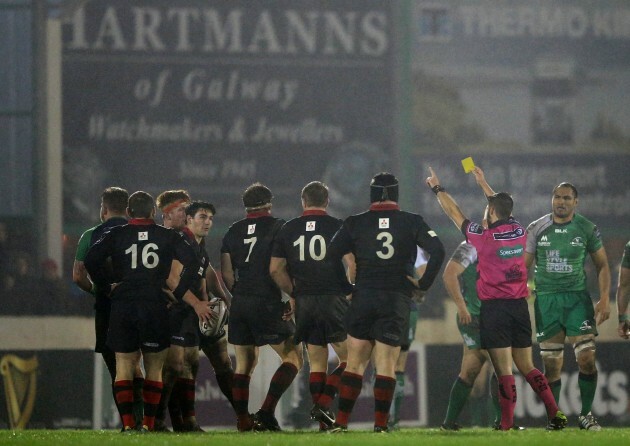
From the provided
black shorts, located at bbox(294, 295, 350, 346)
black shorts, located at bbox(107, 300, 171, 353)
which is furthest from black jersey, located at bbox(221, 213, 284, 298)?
black shorts, located at bbox(107, 300, 171, 353)

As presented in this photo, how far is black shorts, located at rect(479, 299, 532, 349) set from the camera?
39.1ft

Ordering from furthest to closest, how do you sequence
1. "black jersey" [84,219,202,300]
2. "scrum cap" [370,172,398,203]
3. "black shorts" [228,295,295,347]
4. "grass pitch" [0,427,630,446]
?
"black shorts" [228,295,295,347]
"black jersey" [84,219,202,300]
"scrum cap" [370,172,398,203]
"grass pitch" [0,427,630,446]

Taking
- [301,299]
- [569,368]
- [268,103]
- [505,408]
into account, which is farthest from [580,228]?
[268,103]

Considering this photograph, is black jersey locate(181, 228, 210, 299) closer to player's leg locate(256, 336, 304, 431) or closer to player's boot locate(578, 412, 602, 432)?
player's leg locate(256, 336, 304, 431)

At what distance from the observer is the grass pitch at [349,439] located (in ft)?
34.5

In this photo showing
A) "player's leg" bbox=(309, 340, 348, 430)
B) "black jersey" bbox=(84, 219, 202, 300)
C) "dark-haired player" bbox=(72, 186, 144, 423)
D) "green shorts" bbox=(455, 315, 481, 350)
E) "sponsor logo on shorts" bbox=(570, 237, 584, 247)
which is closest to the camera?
"black jersey" bbox=(84, 219, 202, 300)

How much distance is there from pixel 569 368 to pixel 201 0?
6564 mm

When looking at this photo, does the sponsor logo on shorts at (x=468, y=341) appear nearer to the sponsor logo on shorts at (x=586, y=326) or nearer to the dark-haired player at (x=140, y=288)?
the sponsor logo on shorts at (x=586, y=326)

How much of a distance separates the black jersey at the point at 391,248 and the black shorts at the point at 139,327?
1.54 meters

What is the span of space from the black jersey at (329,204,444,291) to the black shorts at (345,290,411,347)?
0.07 m

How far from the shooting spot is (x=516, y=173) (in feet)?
66.5

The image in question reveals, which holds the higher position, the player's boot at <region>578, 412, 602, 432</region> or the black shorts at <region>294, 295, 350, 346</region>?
the black shorts at <region>294, 295, 350, 346</region>

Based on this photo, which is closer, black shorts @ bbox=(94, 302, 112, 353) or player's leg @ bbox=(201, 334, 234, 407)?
black shorts @ bbox=(94, 302, 112, 353)

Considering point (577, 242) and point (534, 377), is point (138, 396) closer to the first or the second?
point (534, 377)
